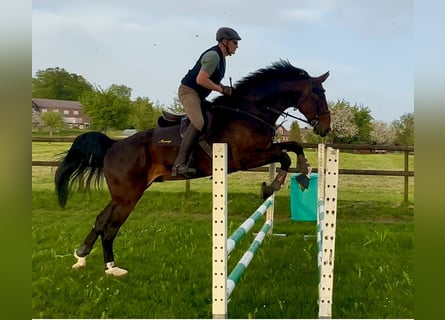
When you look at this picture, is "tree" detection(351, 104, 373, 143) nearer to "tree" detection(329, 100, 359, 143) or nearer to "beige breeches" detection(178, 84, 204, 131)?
"tree" detection(329, 100, 359, 143)

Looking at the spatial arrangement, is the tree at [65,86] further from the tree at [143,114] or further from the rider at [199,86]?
the rider at [199,86]

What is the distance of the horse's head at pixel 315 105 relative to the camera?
2893 mm

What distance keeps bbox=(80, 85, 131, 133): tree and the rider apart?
11.0ft

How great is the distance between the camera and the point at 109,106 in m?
5.94

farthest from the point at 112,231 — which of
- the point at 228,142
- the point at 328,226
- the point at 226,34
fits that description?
the point at 328,226

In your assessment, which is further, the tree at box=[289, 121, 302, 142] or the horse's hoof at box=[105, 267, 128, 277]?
the tree at box=[289, 121, 302, 142]

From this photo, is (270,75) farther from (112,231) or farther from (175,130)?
(112,231)

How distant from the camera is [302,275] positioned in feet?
8.86

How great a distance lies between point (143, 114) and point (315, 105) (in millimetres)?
3454

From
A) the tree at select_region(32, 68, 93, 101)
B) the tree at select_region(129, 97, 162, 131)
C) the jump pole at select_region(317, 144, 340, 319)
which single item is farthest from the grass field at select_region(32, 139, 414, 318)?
the tree at select_region(129, 97, 162, 131)

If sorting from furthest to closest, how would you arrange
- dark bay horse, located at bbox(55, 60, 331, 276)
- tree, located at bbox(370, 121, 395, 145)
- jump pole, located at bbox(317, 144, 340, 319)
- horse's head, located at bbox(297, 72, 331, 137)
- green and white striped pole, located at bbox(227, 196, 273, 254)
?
tree, located at bbox(370, 121, 395, 145), horse's head, located at bbox(297, 72, 331, 137), dark bay horse, located at bbox(55, 60, 331, 276), green and white striped pole, located at bbox(227, 196, 273, 254), jump pole, located at bbox(317, 144, 340, 319)

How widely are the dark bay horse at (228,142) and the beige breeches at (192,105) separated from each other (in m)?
0.12

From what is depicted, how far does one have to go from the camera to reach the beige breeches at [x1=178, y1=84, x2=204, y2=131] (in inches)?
104
